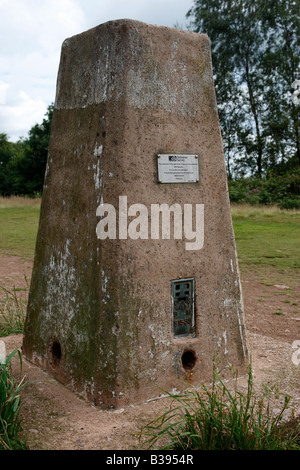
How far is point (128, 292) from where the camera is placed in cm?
285

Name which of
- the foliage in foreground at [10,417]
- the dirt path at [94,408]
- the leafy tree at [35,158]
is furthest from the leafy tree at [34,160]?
the foliage in foreground at [10,417]

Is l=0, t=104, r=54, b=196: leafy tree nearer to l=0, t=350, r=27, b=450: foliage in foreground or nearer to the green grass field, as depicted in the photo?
the green grass field

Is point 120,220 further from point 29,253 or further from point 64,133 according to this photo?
point 29,253

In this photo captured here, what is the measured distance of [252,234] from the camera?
1016cm

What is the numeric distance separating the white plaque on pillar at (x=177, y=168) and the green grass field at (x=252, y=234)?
4.67 m

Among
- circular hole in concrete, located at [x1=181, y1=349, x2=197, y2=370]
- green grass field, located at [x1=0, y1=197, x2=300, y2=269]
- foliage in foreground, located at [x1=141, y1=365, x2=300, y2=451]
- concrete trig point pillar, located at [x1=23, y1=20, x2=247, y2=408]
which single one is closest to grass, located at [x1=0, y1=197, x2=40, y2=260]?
green grass field, located at [x1=0, y1=197, x2=300, y2=269]

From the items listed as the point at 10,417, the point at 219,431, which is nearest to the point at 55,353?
the point at 10,417

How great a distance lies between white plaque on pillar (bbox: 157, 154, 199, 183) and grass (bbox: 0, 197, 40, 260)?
5427 millimetres

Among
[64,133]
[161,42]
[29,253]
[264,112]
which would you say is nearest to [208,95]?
[161,42]

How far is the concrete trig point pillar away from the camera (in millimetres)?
2857

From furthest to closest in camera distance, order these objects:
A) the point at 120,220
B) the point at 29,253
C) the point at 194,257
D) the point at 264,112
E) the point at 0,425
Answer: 1. the point at 264,112
2. the point at 29,253
3. the point at 194,257
4. the point at 120,220
5. the point at 0,425

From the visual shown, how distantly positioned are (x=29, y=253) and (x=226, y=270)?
5.77 meters

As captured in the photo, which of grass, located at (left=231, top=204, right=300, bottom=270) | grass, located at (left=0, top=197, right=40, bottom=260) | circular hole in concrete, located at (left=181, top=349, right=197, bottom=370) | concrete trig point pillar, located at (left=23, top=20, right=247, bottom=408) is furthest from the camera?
grass, located at (left=0, top=197, right=40, bottom=260)

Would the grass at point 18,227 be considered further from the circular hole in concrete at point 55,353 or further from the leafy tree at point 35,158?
the leafy tree at point 35,158
